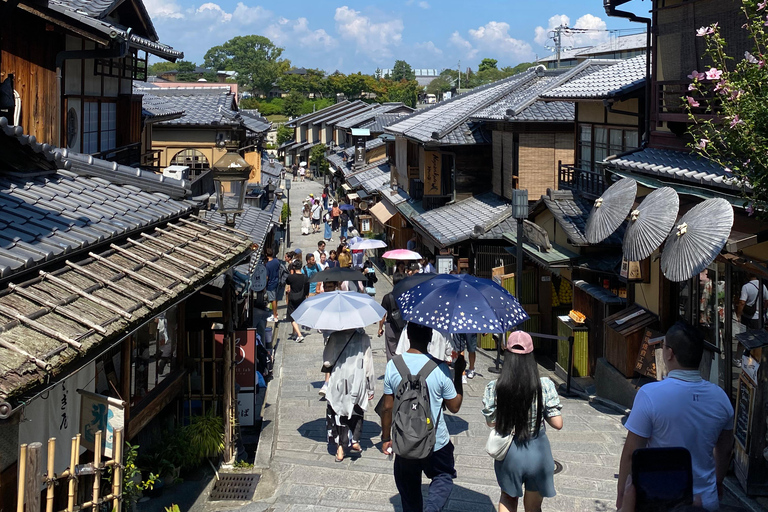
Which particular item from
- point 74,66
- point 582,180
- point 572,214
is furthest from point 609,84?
point 74,66

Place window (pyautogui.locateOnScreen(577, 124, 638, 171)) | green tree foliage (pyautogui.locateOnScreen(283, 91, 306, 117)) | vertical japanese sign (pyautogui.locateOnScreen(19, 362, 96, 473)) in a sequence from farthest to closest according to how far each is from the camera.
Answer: green tree foliage (pyautogui.locateOnScreen(283, 91, 306, 117)), window (pyautogui.locateOnScreen(577, 124, 638, 171)), vertical japanese sign (pyautogui.locateOnScreen(19, 362, 96, 473))

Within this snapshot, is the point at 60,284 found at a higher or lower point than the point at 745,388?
higher

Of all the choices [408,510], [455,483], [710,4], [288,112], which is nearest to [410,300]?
[455,483]

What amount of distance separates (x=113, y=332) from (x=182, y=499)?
4258 millimetres

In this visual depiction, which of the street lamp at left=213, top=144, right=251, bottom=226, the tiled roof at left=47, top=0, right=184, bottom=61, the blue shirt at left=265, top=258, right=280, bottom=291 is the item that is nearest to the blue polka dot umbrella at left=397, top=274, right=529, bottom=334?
the street lamp at left=213, top=144, right=251, bottom=226

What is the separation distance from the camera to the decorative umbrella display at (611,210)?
427 inches

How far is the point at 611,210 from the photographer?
36.6 feet

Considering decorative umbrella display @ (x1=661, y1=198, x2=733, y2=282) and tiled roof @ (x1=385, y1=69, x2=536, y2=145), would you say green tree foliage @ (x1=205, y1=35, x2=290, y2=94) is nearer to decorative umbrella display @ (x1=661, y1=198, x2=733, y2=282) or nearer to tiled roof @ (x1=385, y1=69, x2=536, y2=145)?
tiled roof @ (x1=385, y1=69, x2=536, y2=145)

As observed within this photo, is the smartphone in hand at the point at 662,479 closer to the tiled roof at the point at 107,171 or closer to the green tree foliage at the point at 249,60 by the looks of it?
the tiled roof at the point at 107,171

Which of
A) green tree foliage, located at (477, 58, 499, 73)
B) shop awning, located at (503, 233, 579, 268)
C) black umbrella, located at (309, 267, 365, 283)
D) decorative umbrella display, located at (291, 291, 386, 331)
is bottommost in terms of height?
decorative umbrella display, located at (291, 291, 386, 331)

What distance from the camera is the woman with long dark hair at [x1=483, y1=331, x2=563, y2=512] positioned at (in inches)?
230

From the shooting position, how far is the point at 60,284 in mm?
5648

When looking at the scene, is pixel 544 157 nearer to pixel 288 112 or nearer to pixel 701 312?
pixel 701 312

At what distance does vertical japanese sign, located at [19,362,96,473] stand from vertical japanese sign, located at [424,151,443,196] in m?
19.2
